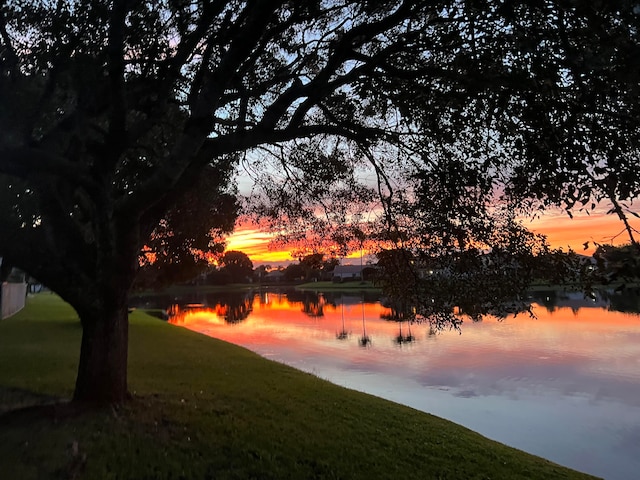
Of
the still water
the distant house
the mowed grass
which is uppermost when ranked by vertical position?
the distant house

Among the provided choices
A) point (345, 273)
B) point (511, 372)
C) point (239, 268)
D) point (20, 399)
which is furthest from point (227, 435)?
point (345, 273)

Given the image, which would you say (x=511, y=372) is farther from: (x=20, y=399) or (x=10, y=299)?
(x=10, y=299)

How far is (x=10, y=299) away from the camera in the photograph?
2680cm

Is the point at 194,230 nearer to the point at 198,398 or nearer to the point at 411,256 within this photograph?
the point at 198,398

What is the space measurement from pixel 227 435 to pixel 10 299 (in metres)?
25.3

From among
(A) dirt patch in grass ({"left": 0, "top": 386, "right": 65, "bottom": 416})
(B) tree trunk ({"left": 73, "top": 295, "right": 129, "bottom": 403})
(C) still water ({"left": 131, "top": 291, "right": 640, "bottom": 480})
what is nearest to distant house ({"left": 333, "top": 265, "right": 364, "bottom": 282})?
(C) still water ({"left": 131, "top": 291, "right": 640, "bottom": 480})

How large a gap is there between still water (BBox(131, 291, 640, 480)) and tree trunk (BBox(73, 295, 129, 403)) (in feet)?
24.3

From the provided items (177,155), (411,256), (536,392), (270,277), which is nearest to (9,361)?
(177,155)

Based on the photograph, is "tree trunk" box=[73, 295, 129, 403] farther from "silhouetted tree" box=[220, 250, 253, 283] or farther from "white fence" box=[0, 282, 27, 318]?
"silhouetted tree" box=[220, 250, 253, 283]

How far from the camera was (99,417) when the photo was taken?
7031 mm

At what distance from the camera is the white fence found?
24.9 m

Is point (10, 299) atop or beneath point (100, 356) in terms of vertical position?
atop

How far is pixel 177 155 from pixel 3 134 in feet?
8.65

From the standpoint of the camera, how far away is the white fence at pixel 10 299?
2486 centimetres
